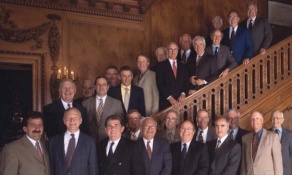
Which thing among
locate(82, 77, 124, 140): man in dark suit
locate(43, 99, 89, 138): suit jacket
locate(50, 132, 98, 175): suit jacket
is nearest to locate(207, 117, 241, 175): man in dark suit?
locate(82, 77, 124, 140): man in dark suit

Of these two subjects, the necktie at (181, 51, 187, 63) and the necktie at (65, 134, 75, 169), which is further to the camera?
the necktie at (181, 51, 187, 63)

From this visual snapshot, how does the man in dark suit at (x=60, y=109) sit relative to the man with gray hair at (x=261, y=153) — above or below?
above

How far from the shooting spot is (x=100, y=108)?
4.75 m

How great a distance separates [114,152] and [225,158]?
1.18m

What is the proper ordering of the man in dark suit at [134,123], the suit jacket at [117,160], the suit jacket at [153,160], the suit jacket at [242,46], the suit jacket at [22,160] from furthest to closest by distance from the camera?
the suit jacket at [242,46], the man in dark suit at [134,123], the suit jacket at [153,160], the suit jacket at [117,160], the suit jacket at [22,160]

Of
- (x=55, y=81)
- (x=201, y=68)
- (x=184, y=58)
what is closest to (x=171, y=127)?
(x=201, y=68)

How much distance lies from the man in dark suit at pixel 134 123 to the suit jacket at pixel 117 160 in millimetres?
489

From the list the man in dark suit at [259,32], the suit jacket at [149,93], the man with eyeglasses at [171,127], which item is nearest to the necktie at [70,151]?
the man with eyeglasses at [171,127]

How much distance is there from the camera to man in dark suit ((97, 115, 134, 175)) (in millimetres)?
4090

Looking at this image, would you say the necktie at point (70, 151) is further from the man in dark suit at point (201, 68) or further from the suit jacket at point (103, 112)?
the man in dark suit at point (201, 68)

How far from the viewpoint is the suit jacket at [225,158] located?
14.3ft

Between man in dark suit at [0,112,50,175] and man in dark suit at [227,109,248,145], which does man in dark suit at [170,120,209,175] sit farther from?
man in dark suit at [0,112,50,175]

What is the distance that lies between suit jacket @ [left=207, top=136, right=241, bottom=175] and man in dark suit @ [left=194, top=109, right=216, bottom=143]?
34 centimetres

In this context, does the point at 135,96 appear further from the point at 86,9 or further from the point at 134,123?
the point at 86,9
